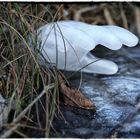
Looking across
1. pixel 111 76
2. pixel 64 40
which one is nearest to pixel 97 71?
pixel 111 76

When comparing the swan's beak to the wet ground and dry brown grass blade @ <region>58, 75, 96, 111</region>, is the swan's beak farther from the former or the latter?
dry brown grass blade @ <region>58, 75, 96, 111</region>

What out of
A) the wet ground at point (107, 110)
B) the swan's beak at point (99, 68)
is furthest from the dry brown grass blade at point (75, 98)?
the swan's beak at point (99, 68)

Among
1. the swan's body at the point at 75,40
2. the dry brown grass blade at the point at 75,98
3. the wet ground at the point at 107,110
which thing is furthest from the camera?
the swan's body at the point at 75,40

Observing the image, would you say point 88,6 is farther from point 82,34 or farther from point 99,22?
point 82,34

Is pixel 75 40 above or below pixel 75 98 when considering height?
above

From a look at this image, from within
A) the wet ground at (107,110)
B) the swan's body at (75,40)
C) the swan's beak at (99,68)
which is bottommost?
the wet ground at (107,110)

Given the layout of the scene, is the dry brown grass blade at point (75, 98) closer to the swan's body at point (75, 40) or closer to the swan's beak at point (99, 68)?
the swan's body at point (75, 40)

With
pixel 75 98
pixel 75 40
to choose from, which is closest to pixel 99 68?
pixel 75 40

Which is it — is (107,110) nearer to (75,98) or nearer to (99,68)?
(75,98)
